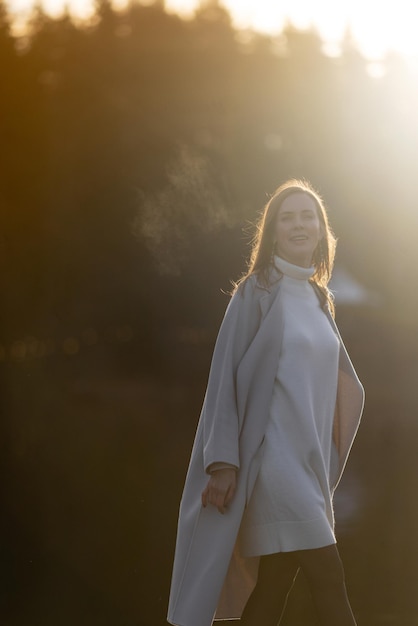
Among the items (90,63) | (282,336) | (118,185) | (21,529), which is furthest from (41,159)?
(282,336)

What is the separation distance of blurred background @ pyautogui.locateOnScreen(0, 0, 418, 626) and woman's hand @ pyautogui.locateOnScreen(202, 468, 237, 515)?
37.3 ft

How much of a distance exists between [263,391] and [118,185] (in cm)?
2870

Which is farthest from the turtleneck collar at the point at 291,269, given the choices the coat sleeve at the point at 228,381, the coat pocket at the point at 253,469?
the coat pocket at the point at 253,469

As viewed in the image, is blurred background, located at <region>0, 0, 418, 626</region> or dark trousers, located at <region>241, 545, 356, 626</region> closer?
dark trousers, located at <region>241, 545, 356, 626</region>

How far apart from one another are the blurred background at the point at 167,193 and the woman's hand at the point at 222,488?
11.4 metres

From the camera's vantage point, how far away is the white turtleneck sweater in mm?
4664

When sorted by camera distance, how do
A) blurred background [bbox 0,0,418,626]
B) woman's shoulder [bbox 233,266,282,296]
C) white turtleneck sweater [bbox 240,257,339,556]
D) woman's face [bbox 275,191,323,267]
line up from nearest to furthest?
white turtleneck sweater [bbox 240,257,339,556]
woman's shoulder [bbox 233,266,282,296]
woman's face [bbox 275,191,323,267]
blurred background [bbox 0,0,418,626]

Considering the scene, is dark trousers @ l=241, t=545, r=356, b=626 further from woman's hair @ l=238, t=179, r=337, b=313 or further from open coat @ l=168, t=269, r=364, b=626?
woman's hair @ l=238, t=179, r=337, b=313

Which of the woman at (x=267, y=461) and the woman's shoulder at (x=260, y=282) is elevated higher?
the woman's shoulder at (x=260, y=282)

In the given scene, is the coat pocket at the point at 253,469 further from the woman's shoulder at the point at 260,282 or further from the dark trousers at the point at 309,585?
the woman's shoulder at the point at 260,282

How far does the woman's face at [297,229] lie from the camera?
5.04 meters

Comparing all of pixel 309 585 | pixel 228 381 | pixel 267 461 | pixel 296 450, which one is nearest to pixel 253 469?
pixel 267 461

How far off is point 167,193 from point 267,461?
3423cm

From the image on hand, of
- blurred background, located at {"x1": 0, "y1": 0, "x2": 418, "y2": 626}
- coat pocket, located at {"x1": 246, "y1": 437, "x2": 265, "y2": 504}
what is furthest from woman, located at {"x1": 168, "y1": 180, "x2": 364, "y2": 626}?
blurred background, located at {"x1": 0, "y1": 0, "x2": 418, "y2": 626}
